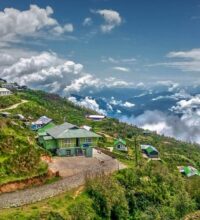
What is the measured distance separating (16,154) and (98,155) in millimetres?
23099

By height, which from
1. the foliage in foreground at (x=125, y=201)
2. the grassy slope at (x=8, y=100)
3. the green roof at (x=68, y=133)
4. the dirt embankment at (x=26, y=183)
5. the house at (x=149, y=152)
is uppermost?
the grassy slope at (x=8, y=100)

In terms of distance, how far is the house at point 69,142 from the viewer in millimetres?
71000

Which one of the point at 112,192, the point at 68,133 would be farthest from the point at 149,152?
the point at 112,192

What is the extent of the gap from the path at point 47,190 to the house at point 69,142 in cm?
1071

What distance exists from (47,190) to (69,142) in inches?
937

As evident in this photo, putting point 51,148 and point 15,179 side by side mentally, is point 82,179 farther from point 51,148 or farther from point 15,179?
point 51,148

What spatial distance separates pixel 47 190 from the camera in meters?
48.3

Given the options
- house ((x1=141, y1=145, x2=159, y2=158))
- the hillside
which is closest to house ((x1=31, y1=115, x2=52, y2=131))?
house ((x1=141, y1=145, x2=159, y2=158))

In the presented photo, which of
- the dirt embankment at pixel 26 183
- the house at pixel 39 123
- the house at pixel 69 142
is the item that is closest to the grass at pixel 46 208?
the dirt embankment at pixel 26 183

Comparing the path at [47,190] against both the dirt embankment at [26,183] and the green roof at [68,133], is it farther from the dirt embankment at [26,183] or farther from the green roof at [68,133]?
the green roof at [68,133]

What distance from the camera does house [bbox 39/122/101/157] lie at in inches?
2795

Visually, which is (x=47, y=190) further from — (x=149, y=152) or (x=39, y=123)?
(x=39, y=123)

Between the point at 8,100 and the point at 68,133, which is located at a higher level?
the point at 8,100

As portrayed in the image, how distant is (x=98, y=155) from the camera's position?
72.4 meters
